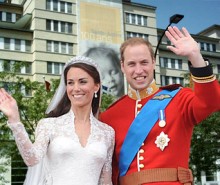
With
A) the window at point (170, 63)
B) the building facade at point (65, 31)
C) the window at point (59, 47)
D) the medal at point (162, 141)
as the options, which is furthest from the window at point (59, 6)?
the medal at point (162, 141)

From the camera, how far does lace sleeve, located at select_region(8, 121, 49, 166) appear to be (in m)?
3.35

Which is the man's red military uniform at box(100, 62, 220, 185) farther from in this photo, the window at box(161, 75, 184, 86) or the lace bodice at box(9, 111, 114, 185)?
the window at box(161, 75, 184, 86)

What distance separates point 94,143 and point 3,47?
110 ft

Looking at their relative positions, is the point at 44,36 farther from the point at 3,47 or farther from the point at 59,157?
the point at 59,157

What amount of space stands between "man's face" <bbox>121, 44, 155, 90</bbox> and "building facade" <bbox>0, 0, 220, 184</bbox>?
3132cm

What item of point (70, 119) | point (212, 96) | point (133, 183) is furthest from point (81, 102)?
point (212, 96)

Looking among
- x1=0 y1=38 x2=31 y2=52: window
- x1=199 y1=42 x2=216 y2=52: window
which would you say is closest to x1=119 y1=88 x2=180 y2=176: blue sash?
x1=0 y1=38 x2=31 y2=52: window

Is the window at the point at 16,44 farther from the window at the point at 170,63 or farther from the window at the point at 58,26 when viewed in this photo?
the window at the point at 170,63

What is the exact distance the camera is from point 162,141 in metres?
3.81

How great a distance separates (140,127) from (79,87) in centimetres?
70

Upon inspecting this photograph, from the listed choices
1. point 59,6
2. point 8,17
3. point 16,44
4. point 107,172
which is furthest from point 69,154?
point 8,17

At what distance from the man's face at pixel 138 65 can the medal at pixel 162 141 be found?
0.53m

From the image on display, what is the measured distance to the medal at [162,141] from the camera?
3.79m

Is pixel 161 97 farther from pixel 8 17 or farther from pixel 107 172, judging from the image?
pixel 8 17
